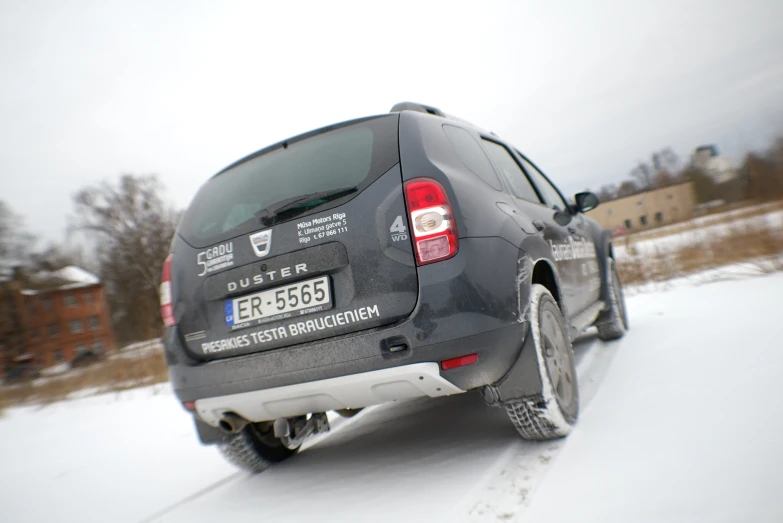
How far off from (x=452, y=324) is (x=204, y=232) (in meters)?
1.41

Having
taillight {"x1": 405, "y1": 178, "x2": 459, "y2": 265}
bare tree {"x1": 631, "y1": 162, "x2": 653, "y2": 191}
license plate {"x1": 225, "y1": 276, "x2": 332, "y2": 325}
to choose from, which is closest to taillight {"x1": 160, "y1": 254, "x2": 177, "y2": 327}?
license plate {"x1": 225, "y1": 276, "x2": 332, "y2": 325}

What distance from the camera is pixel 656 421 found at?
2.53 metres

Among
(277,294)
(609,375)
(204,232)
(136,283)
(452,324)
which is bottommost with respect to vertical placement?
(609,375)

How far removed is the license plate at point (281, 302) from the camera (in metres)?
2.30

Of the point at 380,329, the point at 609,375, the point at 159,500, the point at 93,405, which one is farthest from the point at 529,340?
the point at 93,405

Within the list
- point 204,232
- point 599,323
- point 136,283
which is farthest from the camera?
point 136,283

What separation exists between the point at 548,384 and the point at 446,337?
2.03ft

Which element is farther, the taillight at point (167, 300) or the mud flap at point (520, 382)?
the taillight at point (167, 300)

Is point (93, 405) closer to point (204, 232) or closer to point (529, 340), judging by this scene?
point (204, 232)

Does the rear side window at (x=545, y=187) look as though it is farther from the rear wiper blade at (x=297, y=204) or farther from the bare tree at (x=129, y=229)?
the bare tree at (x=129, y=229)

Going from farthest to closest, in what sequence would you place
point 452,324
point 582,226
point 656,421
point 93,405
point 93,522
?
point 93,405 < point 582,226 < point 93,522 < point 656,421 < point 452,324

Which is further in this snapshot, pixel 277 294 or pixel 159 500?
pixel 159 500

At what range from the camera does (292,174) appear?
2.56m

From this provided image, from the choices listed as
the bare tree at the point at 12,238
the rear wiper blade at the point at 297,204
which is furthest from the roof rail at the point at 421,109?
the bare tree at the point at 12,238
